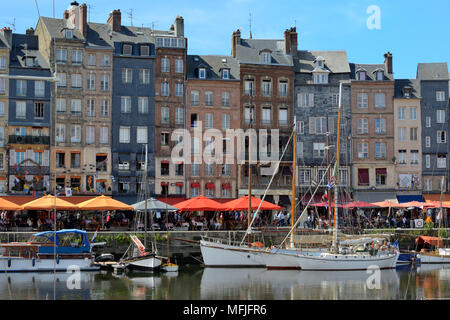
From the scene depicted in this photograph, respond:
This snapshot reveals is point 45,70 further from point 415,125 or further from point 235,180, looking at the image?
point 415,125

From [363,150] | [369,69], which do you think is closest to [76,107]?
[363,150]

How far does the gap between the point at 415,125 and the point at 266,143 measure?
13.7 meters

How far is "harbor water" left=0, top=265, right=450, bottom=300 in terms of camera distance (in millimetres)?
28312

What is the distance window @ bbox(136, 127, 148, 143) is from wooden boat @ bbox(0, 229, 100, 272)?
762 inches

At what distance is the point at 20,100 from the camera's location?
53750mm

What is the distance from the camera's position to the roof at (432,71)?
6178cm

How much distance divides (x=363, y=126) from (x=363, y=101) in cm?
224

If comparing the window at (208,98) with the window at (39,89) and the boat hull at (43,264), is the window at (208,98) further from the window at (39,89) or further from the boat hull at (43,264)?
the boat hull at (43,264)

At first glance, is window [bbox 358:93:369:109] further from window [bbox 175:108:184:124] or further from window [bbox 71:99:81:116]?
window [bbox 71:99:81:116]

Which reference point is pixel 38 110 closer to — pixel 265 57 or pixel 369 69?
pixel 265 57

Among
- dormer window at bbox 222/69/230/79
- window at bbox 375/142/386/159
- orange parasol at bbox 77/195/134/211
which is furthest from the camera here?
window at bbox 375/142/386/159

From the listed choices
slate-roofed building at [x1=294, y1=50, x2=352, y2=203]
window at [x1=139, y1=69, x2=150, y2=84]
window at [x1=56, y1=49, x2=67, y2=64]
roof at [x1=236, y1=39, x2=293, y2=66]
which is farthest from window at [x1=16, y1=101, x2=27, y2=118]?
slate-roofed building at [x1=294, y1=50, x2=352, y2=203]

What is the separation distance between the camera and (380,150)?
199 feet
